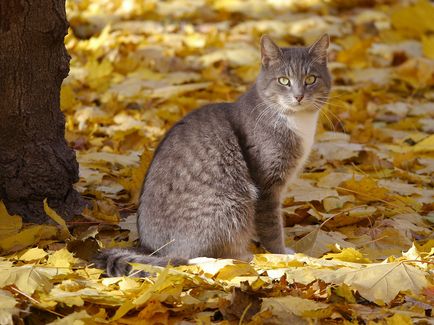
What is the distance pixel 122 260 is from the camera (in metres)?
3.07

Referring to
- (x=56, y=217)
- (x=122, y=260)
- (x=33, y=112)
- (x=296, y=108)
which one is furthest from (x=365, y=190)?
(x=33, y=112)

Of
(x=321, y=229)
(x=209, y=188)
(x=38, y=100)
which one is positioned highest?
(x=38, y=100)

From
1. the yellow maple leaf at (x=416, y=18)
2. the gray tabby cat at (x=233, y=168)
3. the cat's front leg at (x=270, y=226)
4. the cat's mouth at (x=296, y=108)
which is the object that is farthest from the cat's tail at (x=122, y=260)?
the yellow maple leaf at (x=416, y=18)

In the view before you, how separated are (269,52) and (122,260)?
1.54m

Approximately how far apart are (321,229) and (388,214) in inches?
15.9

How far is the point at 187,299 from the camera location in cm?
277

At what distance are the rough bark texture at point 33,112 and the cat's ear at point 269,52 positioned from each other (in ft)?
3.50

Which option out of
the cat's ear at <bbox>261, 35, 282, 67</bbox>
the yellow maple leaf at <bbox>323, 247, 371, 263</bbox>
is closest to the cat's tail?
the yellow maple leaf at <bbox>323, 247, 371, 263</bbox>

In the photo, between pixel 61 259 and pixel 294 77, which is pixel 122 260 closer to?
pixel 61 259

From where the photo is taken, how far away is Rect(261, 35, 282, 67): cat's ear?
156 inches

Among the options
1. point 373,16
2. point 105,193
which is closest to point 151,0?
point 373,16

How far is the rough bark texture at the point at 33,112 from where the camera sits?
3424mm

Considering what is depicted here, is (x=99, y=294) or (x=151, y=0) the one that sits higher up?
(x=151, y=0)

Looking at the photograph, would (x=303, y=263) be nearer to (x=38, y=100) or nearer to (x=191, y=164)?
(x=191, y=164)
